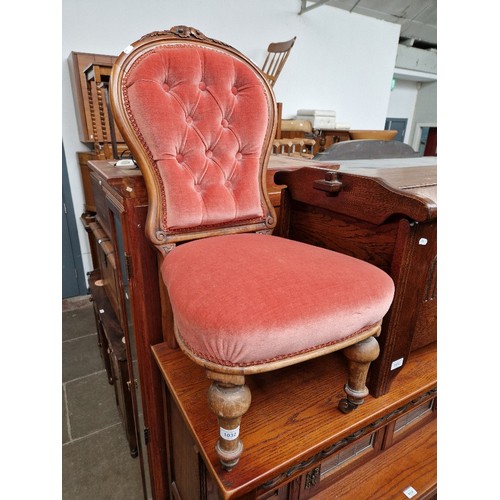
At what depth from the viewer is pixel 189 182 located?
2.82 feet

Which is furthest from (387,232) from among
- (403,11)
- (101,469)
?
(403,11)

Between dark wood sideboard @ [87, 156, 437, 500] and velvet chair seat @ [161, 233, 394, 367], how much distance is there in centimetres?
24

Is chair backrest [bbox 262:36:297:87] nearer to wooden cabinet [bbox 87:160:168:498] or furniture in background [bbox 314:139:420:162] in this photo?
furniture in background [bbox 314:139:420:162]

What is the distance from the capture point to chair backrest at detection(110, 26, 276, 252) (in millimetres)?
779

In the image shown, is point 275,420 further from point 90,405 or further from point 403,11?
point 403,11

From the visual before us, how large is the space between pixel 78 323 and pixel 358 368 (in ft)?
8.06

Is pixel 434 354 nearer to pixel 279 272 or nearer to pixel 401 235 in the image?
pixel 401 235

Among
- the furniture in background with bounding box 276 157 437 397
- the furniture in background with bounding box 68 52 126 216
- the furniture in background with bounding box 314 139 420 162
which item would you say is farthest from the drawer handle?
the furniture in background with bounding box 68 52 126 216

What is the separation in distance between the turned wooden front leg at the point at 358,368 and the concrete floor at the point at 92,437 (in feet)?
3.89

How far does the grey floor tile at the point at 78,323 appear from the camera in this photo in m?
2.42

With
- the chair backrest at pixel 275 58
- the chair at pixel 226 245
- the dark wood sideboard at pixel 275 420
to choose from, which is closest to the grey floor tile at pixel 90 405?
the dark wood sideboard at pixel 275 420

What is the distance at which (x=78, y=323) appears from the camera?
2547mm

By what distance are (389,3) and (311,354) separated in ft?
17.2

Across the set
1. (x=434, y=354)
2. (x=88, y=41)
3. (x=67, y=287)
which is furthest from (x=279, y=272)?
(x=88, y=41)
